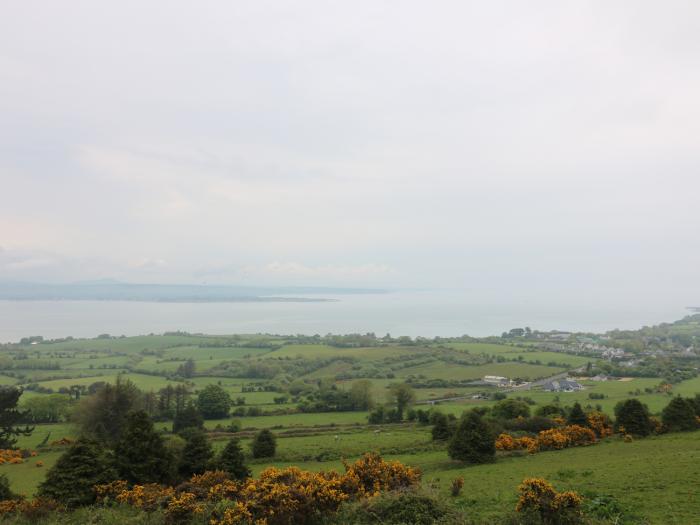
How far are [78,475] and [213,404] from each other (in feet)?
88.2

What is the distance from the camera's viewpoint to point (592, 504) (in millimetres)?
11250

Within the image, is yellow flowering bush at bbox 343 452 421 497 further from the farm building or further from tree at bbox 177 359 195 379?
tree at bbox 177 359 195 379

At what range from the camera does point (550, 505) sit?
8961 millimetres

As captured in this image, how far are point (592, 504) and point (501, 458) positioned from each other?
481 inches

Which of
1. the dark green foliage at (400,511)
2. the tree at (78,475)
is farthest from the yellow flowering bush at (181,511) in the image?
the tree at (78,475)

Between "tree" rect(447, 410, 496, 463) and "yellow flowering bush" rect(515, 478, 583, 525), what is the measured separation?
13081 mm

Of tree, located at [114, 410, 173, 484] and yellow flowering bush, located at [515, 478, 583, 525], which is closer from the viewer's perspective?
yellow flowering bush, located at [515, 478, 583, 525]

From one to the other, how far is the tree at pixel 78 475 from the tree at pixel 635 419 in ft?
94.6

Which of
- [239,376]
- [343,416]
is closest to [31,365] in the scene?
[239,376]

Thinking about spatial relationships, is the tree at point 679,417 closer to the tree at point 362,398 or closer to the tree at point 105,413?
the tree at point 362,398

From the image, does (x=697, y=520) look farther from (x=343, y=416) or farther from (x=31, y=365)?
(x=31, y=365)

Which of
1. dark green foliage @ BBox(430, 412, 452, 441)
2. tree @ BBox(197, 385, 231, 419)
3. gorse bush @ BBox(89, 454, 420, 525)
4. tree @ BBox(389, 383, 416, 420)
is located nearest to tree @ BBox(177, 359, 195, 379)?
tree @ BBox(197, 385, 231, 419)

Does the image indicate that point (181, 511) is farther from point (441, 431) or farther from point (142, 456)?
point (441, 431)

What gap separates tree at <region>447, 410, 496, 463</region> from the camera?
21750 mm
